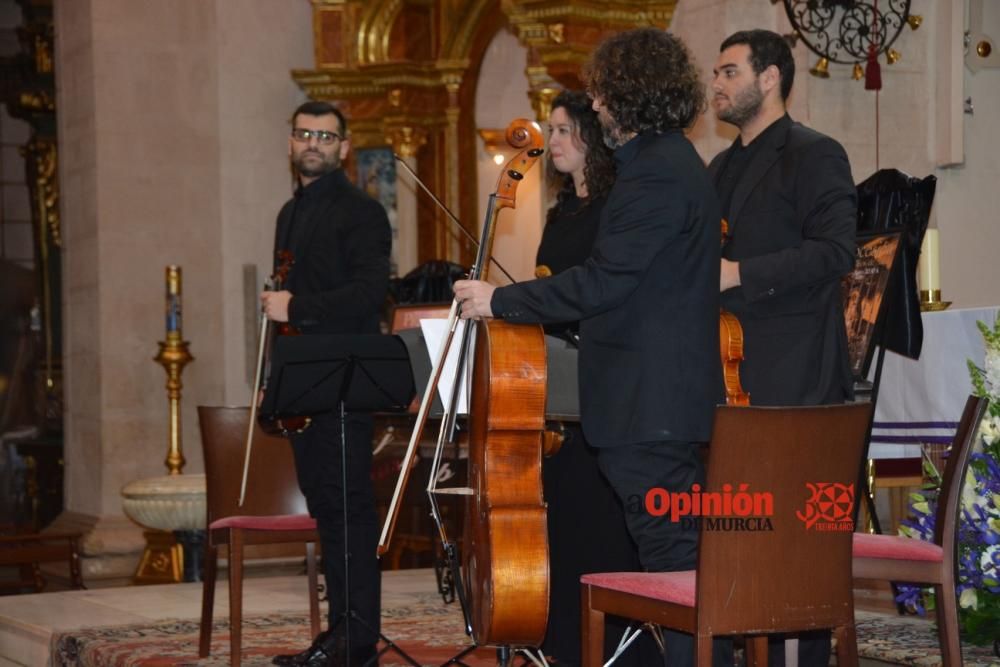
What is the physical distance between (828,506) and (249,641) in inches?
114

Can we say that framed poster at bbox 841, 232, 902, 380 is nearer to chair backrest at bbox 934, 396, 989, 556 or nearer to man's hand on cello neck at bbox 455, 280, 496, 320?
chair backrest at bbox 934, 396, 989, 556

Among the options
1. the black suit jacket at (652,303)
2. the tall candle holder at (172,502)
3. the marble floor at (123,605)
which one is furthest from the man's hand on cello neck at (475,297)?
the tall candle holder at (172,502)

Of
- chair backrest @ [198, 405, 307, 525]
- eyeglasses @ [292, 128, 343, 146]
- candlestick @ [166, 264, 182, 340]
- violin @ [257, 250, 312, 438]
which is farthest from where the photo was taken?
candlestick @ [166, 264, 182, 340]

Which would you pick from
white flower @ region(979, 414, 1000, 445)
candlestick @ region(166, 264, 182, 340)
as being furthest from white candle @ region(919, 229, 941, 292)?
candlestick @ region(166, 264, 182, 340)

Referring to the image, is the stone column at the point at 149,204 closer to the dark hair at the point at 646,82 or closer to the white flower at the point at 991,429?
the white flower at the point at 991,429

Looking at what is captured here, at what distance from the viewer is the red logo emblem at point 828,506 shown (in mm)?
3018

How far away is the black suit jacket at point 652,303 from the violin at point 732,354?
0.44 m

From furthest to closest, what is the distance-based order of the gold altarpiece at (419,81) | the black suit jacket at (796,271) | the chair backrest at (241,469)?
the gold altarpiece at (419,81) → the chair backrest at (241,469) → the black suit jacket at (796,271)

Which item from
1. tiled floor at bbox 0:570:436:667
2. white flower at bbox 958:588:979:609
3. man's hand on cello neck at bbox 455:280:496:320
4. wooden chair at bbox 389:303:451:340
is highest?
man's hand on cello neck at bbox 455:280:496:320

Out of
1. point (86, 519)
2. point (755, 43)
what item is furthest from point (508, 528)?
point (86, 519)

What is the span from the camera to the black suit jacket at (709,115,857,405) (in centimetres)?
378

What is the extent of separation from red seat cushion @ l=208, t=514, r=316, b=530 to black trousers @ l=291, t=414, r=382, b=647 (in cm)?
33

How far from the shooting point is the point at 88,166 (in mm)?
9570

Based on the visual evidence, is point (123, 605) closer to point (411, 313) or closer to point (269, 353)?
point (411, 313)
